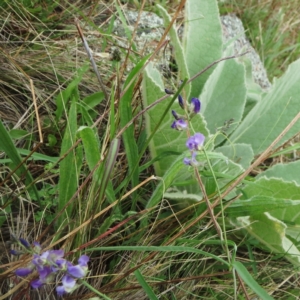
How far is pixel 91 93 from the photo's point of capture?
1236 millimetres

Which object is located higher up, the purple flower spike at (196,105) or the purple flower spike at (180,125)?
the purple flower spike at (196,105)

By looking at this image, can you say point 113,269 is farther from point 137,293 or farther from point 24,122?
point 24,122

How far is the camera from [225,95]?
123cm

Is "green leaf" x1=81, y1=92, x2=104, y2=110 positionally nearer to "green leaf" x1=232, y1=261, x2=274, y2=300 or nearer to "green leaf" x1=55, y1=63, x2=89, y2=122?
"green leaf" x1=55, y1=63, x2=89, y2=122

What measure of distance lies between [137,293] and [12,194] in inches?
13.7

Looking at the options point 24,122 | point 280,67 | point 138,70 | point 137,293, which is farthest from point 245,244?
point 280,67

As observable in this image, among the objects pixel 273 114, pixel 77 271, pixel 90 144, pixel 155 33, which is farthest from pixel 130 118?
pixel 155 33

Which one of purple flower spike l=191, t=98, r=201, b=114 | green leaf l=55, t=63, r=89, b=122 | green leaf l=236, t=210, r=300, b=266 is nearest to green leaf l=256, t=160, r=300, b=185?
green leaf l=236, t=210, r=300, b=266

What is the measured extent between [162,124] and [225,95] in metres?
0.28

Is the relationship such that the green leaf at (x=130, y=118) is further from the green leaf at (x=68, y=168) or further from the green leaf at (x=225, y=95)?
Answer: the green leaf at (x=225, y=95)

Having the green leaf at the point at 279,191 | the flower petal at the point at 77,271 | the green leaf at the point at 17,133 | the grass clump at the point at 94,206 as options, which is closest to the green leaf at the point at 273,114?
the green leaf at the point at 279,191

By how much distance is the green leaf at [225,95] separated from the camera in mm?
1196

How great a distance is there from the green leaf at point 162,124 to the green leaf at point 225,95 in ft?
0.58

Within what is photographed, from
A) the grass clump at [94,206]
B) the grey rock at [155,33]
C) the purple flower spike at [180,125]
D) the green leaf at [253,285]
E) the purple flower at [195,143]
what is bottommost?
the grass clump at [94,206]
